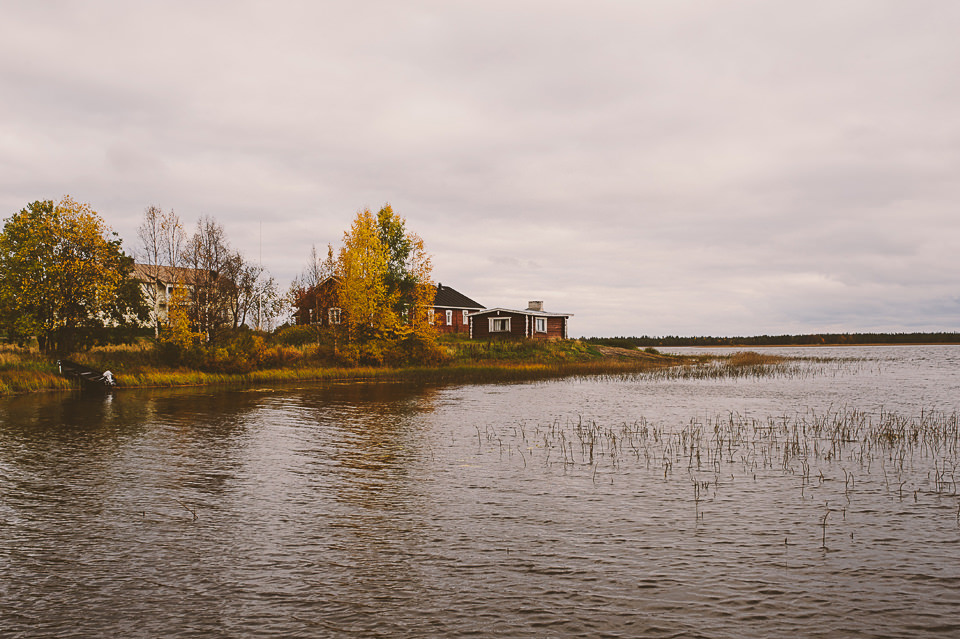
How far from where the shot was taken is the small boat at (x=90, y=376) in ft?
119

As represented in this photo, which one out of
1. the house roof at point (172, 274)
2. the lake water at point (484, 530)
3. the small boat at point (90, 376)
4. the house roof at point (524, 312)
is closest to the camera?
the lake water at point (484, 530)

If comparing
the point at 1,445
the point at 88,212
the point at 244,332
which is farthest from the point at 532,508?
the point at 88,212

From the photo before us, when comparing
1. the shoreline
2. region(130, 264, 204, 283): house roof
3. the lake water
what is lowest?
the lake water

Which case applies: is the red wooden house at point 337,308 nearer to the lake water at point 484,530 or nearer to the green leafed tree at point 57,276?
the green leafed tree at point 57,276

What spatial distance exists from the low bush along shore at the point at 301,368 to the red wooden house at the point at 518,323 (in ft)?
24.4

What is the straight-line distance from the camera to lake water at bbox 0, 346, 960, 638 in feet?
23.0

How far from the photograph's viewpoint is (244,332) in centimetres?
4253

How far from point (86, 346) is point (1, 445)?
26.5 metres

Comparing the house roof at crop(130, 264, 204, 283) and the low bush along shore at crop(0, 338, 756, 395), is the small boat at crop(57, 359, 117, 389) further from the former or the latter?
the house roof at crop(130, 264, 204, 283)

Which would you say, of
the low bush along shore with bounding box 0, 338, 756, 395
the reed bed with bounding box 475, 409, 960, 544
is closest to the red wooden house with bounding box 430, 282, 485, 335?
the low bush along shore with bounding box 0, 338, 756, 395

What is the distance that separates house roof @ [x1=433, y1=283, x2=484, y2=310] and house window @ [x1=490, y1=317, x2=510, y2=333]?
13.3ft

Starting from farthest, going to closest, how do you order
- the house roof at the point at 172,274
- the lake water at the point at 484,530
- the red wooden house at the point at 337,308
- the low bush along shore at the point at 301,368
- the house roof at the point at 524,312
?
the house roof at the point at 524,312 < the red wooden house at the point at 337,308 < the house roof at the point at 172,274 < the low bush along shore at the point at 301,368 < the lake water at the point at 484,530

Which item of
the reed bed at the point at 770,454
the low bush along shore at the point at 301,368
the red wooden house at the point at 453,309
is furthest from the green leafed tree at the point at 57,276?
the red wooden house at the point at 453,309

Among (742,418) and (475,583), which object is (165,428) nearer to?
(475,583)
